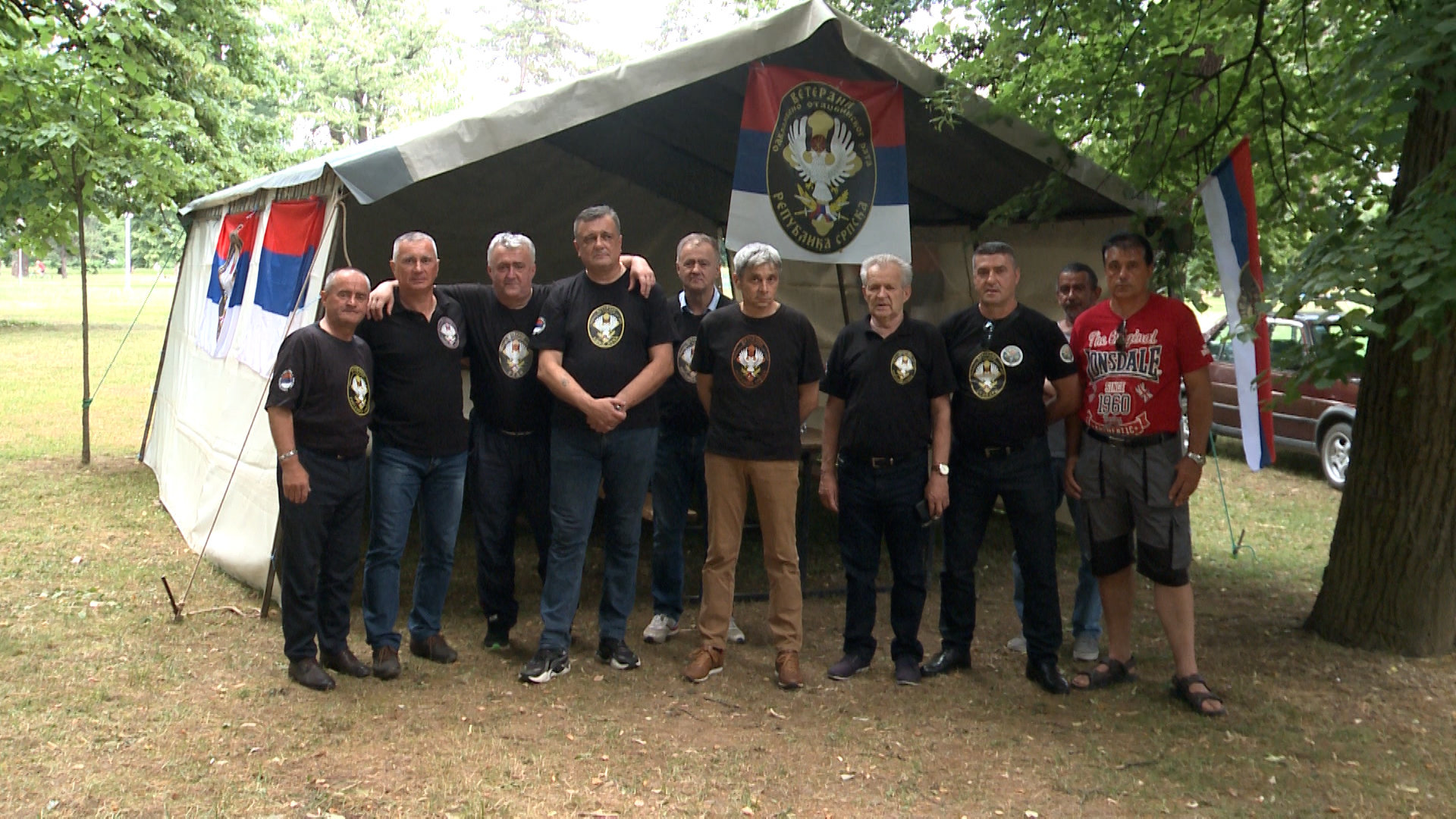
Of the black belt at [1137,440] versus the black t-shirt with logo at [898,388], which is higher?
the black t-shirt with logo at [898,388]

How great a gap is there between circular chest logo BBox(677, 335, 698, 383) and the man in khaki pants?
0.52 meters

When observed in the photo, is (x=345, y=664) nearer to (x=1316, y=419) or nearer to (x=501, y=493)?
(x=501, y=493)

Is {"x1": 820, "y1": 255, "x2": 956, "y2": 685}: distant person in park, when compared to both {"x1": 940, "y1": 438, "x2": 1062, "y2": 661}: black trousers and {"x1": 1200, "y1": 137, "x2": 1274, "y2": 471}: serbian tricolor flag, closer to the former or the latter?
{"x1": 940, "y1": 438, "x2": 1062, "y2": 661}: black trousers

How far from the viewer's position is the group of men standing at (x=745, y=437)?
4312 millimetres

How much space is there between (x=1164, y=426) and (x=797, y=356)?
4.58ft

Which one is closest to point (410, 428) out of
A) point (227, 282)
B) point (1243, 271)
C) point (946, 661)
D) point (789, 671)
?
point (789, 671)

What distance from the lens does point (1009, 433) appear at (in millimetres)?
4473

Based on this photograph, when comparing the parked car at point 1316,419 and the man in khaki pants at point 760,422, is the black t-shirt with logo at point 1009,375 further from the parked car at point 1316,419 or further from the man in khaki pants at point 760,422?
the parked car at point 1316,419

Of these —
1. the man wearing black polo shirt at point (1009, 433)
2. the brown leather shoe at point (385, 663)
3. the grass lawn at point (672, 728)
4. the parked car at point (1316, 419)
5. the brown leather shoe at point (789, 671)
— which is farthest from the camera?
the parked car at point (1316, 419)

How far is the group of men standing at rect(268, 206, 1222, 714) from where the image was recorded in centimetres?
431

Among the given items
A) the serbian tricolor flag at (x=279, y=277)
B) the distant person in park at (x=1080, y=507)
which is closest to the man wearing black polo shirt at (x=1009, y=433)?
the distant person in park at (x=1080, y=507)

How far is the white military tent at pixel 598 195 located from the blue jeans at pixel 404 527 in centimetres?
111

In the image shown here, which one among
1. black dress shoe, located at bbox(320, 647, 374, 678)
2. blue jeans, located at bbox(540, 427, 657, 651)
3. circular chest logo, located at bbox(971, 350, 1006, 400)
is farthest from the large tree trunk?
black dress shoe, located at bbox(320, 647, 374, 678)

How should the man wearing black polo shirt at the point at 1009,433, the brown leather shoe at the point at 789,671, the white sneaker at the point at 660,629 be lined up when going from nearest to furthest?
the man wearing black polo shirt at the point at 1009,433
the brown leather shoe at the point at 789,671
the white sneaker at the point at 660,629
